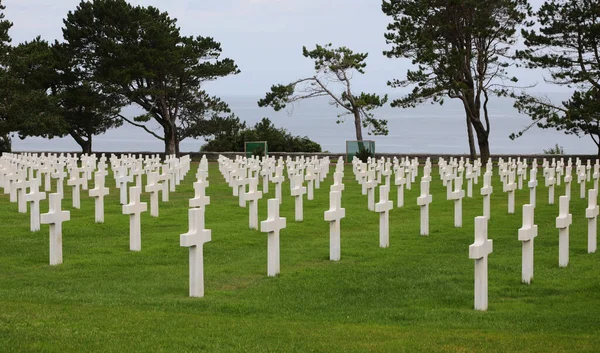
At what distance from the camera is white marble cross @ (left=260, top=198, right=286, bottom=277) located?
464 inches

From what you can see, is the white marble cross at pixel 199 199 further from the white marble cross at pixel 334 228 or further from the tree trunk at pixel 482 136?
the tree trunk at pixel 482 136

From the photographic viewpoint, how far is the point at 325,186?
28031mm

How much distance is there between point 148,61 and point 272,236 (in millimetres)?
36116

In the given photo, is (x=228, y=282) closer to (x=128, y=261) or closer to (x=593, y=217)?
(x=128, y=261)

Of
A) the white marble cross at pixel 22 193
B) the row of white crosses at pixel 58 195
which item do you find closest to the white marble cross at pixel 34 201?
the row of white crosses at pixel 58 195

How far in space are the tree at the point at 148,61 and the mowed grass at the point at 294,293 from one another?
98.9ft

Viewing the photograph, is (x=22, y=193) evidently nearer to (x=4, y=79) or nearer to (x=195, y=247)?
(x=195, y=247)

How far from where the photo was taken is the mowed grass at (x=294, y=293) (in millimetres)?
7895

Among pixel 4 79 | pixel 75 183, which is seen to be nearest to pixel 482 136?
pixel 4 79

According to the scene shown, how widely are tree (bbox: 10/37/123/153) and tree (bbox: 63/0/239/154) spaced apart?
70cm

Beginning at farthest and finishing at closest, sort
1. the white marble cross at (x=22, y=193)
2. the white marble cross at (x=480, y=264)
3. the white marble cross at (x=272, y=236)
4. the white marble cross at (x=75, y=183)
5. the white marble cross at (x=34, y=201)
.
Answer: the white marble cross at (x=75, y=183)
the white marble cross at (x=22, y=193)
the white marble cross at (x=34, y=201)
the white marble cross at (x=272, y=236)
the white marble cross at (x=480, y=264)

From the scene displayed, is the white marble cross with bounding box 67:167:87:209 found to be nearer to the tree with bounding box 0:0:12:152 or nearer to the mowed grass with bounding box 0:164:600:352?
the mowed grass with bounding box 0:164:600:352

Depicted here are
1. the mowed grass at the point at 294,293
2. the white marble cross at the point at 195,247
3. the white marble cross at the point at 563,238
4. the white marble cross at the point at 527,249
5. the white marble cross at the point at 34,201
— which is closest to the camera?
the mowed grass at the point at 294,293

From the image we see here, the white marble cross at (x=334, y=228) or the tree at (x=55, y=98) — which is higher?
the tree at (x=55, y=98)
